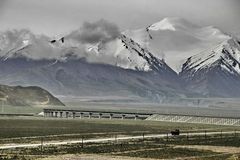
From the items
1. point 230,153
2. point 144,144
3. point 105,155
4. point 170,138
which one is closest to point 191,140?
point 170,138

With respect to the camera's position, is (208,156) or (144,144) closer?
(208,156)

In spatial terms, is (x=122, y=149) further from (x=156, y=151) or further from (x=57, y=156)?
(x=57, y=156)

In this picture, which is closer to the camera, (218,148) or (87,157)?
(87,157)

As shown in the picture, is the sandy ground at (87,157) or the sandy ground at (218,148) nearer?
the sandy ground at (87,157)

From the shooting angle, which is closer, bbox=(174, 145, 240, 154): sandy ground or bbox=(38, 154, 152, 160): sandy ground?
bbox=(38, 154, 152, 160): sandy ground

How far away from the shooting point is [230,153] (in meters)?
104

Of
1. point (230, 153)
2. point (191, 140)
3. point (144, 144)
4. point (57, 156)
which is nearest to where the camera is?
point (57, 156)

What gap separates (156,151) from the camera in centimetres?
10562

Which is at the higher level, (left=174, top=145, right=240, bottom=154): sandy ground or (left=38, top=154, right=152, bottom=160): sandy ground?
(left=174, top=145, right=240, bottom=154): sandy ground

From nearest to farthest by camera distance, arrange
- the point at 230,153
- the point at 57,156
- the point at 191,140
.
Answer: the point at 57,156 < the point at 230,153 < the point at 191,140

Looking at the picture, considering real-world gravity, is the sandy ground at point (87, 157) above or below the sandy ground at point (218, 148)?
below

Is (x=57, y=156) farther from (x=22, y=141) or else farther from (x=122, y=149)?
(x=22, y=141)

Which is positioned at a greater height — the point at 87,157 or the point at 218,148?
the point at 218,148

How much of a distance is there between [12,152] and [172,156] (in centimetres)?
2609
